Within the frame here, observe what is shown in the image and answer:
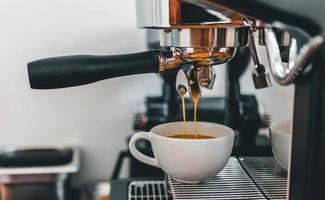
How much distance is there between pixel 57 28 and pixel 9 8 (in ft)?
0.30

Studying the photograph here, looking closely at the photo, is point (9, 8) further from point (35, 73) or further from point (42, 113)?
point (35, 73)

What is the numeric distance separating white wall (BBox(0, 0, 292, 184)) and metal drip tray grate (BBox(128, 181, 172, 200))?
317 mm

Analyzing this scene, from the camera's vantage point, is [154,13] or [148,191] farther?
[148,191]

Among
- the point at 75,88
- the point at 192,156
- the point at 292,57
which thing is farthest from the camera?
the point at 75,88

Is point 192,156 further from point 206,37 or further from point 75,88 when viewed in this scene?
point 75,88

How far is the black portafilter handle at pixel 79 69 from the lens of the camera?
43cm

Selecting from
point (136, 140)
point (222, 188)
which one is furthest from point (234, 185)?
point (136, 140)

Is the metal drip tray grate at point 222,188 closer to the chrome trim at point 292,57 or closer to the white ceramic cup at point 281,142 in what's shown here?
the white ceramic cup at point 281,142

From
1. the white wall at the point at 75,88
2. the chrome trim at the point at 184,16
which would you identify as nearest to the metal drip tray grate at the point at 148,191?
the chrome trim at the point at 184,16

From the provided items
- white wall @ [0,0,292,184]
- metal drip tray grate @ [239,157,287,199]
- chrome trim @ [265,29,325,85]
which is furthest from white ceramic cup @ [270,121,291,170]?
white wall @ [0,0,292,184]

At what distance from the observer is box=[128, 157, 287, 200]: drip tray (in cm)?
47

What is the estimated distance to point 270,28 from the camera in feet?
1.24

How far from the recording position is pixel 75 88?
2.83ft

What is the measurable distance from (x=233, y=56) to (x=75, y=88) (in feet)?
1.54
